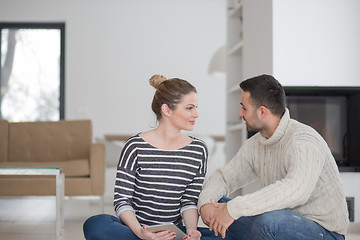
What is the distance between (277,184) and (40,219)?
283 cm

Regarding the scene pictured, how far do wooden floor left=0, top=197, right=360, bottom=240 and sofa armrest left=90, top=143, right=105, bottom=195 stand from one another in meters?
0.27

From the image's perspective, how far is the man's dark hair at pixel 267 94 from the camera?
1915 millimetres

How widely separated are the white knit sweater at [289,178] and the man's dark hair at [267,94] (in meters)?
0.06

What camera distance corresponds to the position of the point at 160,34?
23.0 feet

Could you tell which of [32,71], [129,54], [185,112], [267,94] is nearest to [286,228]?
[267,94]

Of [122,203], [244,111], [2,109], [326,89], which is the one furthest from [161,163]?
[2,109]

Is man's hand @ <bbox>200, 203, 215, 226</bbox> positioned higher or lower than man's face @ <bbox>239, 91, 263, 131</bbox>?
lower

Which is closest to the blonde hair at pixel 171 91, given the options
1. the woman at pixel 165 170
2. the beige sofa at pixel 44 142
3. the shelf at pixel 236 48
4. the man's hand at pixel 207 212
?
the woman at pixel 165 170

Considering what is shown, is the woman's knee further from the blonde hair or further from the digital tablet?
the blonde hair

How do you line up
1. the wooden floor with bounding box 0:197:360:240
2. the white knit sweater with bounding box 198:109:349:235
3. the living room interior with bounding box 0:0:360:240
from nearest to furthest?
the white knit sweater with bounding box 198:109:349:235, the wooden floor with bounding box 0:197:360:240, the living room interior with bounding box 0:0:360:240

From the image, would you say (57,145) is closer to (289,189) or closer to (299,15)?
(299,15)

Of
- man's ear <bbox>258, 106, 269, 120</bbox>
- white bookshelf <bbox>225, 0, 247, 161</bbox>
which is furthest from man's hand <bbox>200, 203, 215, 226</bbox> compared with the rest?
white bookshelf <bbox>225, 0, 247, 161</bbox>

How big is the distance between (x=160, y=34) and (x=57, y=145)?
114 inches

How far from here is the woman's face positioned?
203 centimetres
